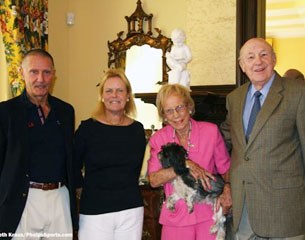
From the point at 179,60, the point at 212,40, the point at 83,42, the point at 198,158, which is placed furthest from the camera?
the point at 83,42

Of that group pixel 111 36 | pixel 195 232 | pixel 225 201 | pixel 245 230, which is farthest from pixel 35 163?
pixel 111 36

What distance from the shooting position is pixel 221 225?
6.78 feet

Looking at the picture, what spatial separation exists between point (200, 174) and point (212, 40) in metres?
1.72

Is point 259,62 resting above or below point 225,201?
above

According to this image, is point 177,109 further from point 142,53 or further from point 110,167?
point 142,53

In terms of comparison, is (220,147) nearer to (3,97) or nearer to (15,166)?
(15,166)

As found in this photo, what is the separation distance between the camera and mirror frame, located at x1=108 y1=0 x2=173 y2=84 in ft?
12.2

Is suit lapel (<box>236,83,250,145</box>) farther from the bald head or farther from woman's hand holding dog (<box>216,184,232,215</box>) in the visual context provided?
woman's hand holding dog (<box>216,184,232,215</box>)

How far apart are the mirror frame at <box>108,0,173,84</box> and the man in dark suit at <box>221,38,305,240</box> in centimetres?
170

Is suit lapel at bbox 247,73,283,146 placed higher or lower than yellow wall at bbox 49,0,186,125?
lower

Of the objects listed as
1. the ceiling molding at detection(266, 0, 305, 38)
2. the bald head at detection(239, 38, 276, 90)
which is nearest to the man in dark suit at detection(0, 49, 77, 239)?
the bald head at detection(239, 38, 276, 90)

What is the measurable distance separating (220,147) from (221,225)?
39cm

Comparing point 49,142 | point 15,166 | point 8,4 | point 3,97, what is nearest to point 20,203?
point 15,166

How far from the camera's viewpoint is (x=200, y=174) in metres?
2.07
